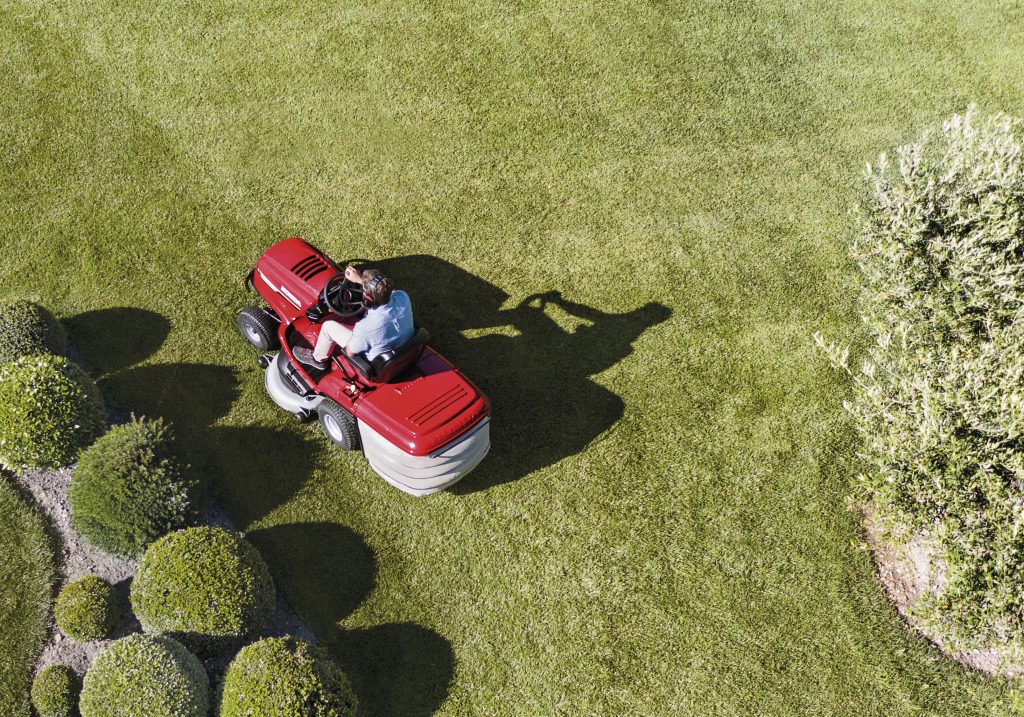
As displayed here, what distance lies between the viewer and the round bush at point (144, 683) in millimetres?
6984

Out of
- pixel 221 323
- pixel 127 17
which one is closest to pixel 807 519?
pixel 221 323

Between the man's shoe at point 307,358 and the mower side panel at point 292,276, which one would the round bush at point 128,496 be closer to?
the man's shoe at point 307,358

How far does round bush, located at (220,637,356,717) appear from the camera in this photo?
22.9 feet

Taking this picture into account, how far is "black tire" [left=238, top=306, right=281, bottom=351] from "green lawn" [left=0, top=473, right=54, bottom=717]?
128 inches

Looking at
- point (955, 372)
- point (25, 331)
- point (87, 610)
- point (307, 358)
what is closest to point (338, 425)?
point (307, 358)

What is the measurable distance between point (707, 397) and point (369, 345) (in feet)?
15.0

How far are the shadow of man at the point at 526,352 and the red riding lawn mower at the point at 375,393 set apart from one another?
2.86 ft

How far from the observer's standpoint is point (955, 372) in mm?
7258

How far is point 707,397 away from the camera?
10.0 meters

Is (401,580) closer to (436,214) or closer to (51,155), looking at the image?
(436,214)

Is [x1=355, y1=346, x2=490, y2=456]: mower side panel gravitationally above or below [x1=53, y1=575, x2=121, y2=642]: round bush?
above

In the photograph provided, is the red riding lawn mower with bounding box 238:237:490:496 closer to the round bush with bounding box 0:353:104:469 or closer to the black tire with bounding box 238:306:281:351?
the black tire with bounding box 238:306:281:351

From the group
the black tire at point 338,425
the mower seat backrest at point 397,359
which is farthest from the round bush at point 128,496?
the mower seat backrest at point 397,359

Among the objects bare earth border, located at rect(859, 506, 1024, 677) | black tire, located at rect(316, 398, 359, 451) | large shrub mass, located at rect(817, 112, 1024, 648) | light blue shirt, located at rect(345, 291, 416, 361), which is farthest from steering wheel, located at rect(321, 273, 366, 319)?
bare earth border, located at rect(859, 506, 1024, 677)
